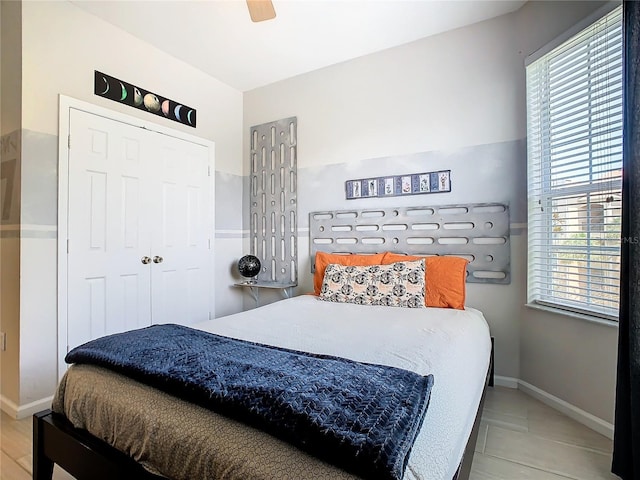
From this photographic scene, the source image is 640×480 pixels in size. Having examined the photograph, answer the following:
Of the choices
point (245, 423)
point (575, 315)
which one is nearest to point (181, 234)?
point (245, 423)

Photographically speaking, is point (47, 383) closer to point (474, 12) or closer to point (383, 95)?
point (383, 95)

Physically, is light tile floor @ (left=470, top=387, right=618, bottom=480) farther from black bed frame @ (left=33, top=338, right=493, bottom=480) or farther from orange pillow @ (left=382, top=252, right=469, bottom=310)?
orange pillow @ (left=382, top=252, right=469, bottom=310)

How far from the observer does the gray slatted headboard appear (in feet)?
8.41

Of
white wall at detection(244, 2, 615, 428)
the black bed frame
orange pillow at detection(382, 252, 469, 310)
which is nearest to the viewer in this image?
the black bed frame

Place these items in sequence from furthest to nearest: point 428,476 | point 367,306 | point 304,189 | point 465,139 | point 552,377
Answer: point 304,189
point 465,139
point 367,306
point 552,377
point 428,476

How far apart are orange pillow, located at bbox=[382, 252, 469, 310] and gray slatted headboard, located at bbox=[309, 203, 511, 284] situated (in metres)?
0.19

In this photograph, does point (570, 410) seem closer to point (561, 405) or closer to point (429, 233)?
point (561, 405)

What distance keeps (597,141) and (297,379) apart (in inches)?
87.5

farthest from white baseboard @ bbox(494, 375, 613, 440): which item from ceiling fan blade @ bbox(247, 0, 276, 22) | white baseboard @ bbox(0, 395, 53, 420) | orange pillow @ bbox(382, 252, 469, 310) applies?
white baseboard @ bbox(0, 395, 53, 420)

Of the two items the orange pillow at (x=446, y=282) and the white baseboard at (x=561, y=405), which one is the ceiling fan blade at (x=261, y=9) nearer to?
the orange pillow at (x=446, y=282)

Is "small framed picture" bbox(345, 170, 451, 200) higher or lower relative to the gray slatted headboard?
higher

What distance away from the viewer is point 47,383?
2.29 m

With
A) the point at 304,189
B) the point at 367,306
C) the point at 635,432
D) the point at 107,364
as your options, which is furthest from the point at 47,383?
the point at 635,432

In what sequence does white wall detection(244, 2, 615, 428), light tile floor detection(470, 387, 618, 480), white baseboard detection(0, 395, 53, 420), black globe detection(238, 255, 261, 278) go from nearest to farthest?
light tile floor detection(470, 387, 618, 480) < white baseboard detection(0, 395, 53, 420) < white wall detection(244, 2, 615, 428) < black globe detection(238, 255, 261, 278)
